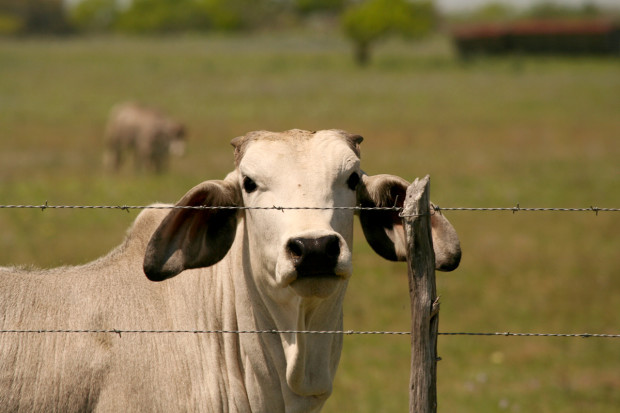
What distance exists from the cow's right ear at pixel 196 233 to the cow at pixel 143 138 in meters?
19.4

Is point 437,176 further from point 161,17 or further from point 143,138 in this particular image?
point 161,17

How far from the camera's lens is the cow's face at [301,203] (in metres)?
4.30

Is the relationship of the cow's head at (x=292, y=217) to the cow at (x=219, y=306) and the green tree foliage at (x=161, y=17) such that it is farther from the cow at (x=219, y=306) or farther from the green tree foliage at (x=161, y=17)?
the green tree foliage at (x=161, y=17)

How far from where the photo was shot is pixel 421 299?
13.6ft

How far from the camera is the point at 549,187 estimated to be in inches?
798

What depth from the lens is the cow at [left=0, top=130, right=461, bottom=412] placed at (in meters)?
4.72

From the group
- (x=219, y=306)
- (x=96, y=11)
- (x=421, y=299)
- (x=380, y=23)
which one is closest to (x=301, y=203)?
(x=421, y=299)

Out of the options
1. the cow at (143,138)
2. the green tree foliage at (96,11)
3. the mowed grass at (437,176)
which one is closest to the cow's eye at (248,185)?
the mowed grass at (437,176)

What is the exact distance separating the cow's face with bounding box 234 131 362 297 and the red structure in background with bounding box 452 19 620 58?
6355 cm

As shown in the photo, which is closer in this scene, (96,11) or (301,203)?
(301,203)

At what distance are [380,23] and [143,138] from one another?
45.5 metres

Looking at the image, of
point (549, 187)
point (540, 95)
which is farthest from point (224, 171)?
point (540, 95)

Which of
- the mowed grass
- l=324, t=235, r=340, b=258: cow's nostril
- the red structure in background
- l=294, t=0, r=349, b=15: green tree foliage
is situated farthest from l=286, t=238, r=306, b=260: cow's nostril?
l=294, t=0, r=349, b=15: green tree foliage

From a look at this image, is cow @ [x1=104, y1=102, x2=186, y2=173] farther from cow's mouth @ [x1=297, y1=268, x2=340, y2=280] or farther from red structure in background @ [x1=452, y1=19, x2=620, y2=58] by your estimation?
red structure in background @ [x1=452, y1=19, x2=620, y2=58]
